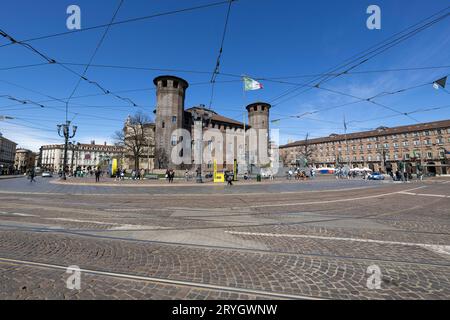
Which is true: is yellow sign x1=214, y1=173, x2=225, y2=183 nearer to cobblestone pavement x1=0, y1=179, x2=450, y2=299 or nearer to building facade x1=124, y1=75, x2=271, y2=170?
building facade x1=124, y1=75, x2=271, y2=170

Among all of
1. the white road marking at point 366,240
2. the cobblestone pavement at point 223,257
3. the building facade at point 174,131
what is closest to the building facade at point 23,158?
the building facade at point 174,131

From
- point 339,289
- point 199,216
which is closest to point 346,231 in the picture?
point 339,289

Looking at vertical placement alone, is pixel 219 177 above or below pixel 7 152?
below

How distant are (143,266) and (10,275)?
1.85m

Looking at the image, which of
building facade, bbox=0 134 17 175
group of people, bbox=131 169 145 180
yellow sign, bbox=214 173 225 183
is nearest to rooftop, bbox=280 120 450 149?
yellow sign, bbox=214 173 225 183

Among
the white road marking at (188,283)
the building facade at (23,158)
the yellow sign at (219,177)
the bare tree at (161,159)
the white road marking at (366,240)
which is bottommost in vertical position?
the white road marking at (366,240)

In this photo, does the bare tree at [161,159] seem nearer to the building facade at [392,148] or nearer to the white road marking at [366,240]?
the building facade at [392,148]

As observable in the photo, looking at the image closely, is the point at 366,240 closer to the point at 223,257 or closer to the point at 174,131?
the point at 223,257

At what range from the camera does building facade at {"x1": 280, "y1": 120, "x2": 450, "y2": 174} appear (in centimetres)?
6397

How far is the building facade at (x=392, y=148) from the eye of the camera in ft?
210

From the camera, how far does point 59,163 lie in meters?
115

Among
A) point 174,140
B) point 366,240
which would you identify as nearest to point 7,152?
point 174,140

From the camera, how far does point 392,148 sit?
7438 cm
